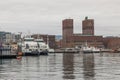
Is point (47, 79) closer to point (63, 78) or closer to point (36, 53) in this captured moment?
point (63, 78)

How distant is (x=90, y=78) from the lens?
49750 mm

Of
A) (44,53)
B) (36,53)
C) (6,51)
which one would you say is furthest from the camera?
(44,53)

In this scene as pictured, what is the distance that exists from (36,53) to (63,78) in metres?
136

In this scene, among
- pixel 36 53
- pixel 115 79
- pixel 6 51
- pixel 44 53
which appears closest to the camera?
pixel 115 79

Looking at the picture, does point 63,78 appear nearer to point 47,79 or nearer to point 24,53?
point 47,79

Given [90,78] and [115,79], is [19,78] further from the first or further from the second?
[115,79]

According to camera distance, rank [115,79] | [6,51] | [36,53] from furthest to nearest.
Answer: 1. [36,53]
2. [6,51]
3. [115,79]

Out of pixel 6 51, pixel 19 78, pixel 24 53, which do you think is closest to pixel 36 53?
pixel 24 53

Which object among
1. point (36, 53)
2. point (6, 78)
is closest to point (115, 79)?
point (6, 78)

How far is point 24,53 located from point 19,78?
137853 mm

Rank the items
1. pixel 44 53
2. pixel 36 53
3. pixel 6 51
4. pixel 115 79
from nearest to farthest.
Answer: pixel 115 79 → pixel 6 51 → pixel 36 53 → pixel 44 53

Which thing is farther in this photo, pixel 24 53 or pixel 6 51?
pixel 24 53

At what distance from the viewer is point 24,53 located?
188 meters

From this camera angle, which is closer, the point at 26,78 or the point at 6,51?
the point at 26,78
